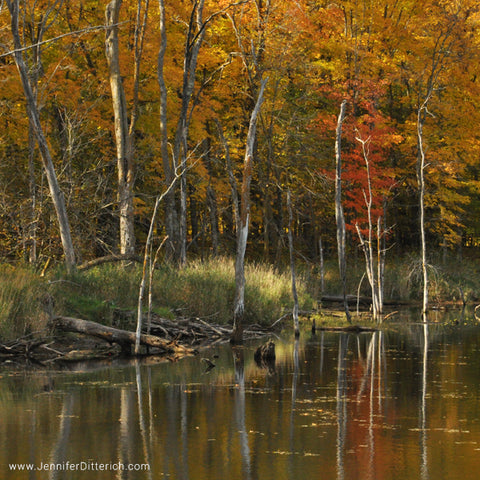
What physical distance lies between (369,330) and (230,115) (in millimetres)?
15482

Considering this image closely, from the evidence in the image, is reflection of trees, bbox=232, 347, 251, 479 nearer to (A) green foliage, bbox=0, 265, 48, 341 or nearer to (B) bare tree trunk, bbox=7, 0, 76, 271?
(A) green foliage, bbox=0, 265, 48, 341

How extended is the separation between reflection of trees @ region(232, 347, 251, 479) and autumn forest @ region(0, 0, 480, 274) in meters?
11.4

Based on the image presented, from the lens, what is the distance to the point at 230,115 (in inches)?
1421

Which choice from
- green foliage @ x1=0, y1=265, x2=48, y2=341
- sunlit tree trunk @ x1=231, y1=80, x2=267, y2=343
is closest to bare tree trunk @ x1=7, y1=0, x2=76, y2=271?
sunlit tree trunk @ x1=231, y1=80, x2=267, y2=343

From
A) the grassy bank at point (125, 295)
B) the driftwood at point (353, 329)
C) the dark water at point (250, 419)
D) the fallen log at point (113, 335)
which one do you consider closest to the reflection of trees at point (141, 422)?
the dark water at point (250, 419)

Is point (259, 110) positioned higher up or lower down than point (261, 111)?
lower down

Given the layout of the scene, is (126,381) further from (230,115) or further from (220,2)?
(230,115)

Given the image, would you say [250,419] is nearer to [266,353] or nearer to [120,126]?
[266,353]

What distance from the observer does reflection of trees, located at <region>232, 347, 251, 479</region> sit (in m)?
8.63

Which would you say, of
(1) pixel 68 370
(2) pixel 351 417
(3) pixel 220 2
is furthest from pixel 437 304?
(2) pixel 351 417

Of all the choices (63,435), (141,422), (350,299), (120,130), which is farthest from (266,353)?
(350,299)

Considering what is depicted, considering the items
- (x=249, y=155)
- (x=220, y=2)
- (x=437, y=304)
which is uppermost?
(x=220, y=2)

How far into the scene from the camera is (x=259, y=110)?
3300 centimetres

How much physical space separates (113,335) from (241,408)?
6.21 m
